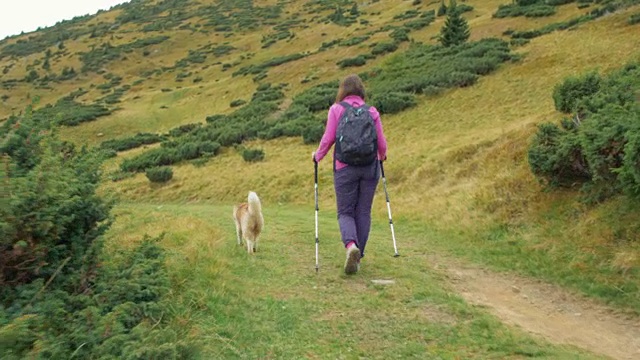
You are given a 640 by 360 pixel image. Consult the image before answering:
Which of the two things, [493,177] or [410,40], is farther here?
[410,40]

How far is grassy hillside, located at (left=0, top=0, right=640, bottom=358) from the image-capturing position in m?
6.98

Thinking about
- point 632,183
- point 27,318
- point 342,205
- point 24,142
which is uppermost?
point 24,142

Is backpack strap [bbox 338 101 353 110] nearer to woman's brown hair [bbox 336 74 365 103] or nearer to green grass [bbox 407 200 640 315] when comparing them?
woman's brown hair [bbox 336 74 365 103]

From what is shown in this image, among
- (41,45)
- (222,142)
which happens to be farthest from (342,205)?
(41,45)

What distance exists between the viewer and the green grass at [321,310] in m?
4.21

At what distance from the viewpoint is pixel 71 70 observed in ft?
220

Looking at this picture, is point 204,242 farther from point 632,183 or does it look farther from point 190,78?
point 190,78

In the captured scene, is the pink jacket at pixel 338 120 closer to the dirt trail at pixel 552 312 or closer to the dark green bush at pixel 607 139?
the dirt trail at pixel 552 312

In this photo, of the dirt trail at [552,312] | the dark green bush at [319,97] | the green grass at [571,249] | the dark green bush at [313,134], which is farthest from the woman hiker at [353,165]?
the dark green bush at [319,97]

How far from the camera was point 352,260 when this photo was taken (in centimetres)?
621

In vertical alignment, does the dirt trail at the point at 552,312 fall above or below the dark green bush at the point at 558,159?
below

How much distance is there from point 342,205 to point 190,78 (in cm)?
5355

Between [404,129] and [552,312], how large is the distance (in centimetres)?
1530

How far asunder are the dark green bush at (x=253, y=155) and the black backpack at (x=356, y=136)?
50.2 ft
